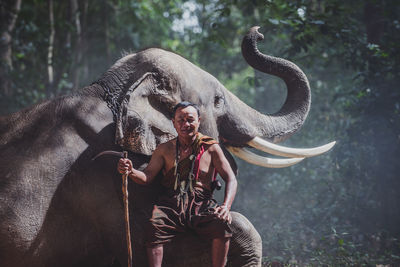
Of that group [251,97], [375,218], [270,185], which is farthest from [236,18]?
[375,218]

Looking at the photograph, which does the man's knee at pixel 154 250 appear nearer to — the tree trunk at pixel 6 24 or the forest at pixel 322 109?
the forest at pixel 322 109

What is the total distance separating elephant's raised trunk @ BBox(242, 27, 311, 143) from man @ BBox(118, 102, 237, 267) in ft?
3.37

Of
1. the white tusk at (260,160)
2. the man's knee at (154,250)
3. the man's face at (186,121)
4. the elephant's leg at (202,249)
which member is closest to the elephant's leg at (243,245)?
the elephant's leg at (202,249)

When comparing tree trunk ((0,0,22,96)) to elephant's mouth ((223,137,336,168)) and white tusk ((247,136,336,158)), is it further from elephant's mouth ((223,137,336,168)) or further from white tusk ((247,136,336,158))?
white tusk ((247,136,336,158))

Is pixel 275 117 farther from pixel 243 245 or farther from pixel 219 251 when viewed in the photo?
pixel 219 251

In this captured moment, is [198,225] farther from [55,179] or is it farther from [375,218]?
[375,218]

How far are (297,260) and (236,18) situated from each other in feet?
23.2

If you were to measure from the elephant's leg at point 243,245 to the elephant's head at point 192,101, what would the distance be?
66 cm

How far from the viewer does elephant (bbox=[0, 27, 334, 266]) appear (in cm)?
235

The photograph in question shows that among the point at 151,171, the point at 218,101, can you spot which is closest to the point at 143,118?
the point at 151,171

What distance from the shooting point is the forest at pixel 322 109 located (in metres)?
4.84

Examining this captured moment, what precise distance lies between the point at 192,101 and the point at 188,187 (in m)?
0.76

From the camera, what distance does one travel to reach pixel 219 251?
84.0 inches

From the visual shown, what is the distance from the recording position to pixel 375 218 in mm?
5199
